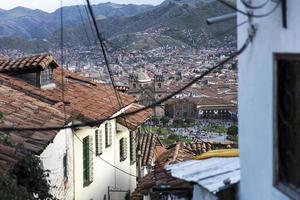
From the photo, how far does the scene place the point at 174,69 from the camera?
2366 inches

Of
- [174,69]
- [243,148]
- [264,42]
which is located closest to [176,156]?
[243,148]

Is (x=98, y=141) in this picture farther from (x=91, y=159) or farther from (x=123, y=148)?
(x=123, y=148)

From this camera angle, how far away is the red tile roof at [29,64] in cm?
1592

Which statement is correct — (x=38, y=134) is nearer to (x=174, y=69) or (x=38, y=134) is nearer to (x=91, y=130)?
(x=91, y=130)

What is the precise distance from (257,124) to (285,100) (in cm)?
56

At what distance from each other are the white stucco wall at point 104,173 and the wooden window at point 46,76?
188 cm

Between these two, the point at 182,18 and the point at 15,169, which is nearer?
the point at 15,169

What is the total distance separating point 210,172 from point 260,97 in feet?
7.18

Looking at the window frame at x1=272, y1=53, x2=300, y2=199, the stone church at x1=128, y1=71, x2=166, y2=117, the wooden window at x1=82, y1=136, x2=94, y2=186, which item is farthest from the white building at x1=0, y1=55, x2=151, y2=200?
the window frame at x1=272, y1=53, x2=300, y2=199

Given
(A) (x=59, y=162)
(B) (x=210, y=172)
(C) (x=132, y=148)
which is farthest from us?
(C) (x=132, y=148)

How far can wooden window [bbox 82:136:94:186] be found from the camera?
16203 millimetres

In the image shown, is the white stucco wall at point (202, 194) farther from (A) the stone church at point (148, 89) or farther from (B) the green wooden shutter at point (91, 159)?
(B) the green wooden shutter at point (91, 159)

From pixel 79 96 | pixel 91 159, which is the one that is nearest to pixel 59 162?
pixel 91 159

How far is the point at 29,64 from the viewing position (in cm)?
1600
